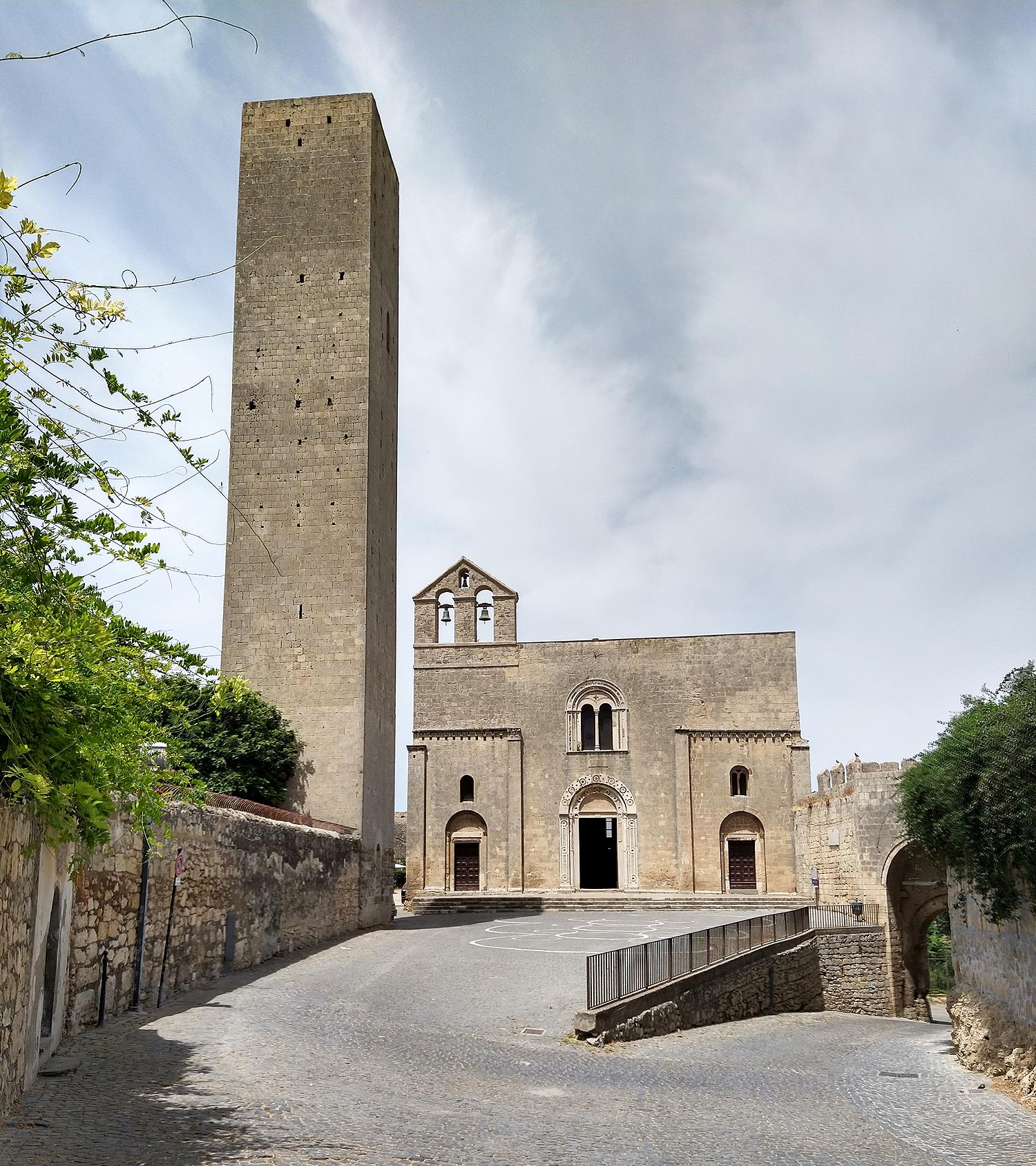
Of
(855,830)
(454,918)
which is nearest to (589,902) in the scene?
(454,918)

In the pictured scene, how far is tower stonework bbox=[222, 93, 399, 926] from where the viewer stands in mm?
22938

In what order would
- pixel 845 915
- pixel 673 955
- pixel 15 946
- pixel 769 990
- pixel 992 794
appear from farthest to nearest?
1. pixel 845 915
2. pixel 769 990
3. pixel 673 955
4. pixel 992 794
5. pixel 15 946

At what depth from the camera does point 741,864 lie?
32781mm

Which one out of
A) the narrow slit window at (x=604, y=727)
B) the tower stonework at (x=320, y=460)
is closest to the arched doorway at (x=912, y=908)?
the tower stonework at (x=320, y=460)

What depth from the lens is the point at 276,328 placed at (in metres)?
24.8

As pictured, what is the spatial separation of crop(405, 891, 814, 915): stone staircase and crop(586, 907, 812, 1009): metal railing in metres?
8.34

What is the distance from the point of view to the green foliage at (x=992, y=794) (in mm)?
10406

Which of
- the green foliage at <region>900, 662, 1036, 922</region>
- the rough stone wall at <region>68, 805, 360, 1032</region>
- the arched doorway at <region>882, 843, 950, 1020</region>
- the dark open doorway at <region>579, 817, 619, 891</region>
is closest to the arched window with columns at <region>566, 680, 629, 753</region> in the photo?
the dark open doorway at <region>579, 817, 619, 891</region>

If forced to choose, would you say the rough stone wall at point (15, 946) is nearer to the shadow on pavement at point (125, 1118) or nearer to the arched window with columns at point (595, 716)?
the shadow on pavement at point (125, 1118)

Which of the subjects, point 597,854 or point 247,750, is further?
point 597,854

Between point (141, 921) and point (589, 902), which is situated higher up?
point (141, 921)

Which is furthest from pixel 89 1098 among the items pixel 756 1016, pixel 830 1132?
pixel 756 1016

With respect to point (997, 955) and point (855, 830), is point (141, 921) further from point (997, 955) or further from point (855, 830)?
point (855, 830)

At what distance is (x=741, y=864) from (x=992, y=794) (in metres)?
23.0
